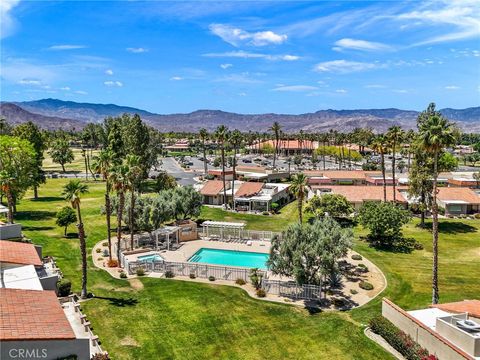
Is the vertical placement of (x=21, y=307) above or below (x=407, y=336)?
above

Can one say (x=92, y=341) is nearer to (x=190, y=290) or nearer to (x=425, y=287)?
(x=190, y=290)

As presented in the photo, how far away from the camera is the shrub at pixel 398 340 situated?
26438 millimetres

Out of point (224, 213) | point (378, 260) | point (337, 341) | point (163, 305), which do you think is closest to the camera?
point (337, 341)

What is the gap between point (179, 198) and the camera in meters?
59.4

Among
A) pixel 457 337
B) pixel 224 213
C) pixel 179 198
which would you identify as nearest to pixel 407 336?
pixel 457 337

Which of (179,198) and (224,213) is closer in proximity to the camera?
(179,198)

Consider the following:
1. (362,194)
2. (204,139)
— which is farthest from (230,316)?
(204,139)

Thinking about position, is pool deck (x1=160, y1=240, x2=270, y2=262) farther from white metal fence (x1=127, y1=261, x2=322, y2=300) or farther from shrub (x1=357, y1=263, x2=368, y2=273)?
shrub (x1=357, y1=263, x2=368, y2=273)

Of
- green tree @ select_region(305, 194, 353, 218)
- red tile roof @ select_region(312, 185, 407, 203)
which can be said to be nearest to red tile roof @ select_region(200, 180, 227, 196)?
red tile roof @ select_region(312, 185, 407, 203)

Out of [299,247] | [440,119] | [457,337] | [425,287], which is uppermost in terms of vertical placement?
[440,119]

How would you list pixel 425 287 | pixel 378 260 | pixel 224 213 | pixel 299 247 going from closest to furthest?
1. pixel 299 247
2. pixel 425 287
3. pixel 378 260
4. pixel 224 213

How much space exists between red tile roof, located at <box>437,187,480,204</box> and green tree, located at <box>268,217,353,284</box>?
4617cm

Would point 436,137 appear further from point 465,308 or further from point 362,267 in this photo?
point 362,267

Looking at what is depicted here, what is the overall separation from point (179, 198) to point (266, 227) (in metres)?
15.3
